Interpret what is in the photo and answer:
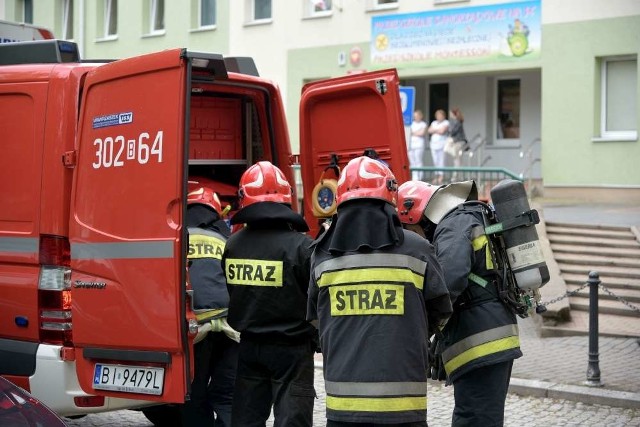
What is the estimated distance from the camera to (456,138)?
23797 millimetres

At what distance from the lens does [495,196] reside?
5.70 m

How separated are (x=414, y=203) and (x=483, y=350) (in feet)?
2.99

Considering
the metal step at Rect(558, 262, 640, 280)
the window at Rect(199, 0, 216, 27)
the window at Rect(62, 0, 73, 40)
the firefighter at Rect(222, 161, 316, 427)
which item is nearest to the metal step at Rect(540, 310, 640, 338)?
the metal step at Rect(558, 262, 640, 280)

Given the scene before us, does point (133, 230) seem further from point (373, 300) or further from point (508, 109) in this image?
point (508, 109)

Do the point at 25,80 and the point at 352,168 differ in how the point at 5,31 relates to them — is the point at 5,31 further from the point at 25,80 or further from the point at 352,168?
the point at 352,168

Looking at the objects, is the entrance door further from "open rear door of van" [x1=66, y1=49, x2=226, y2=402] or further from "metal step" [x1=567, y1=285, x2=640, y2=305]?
"open rear door of van" [x1=66, y1=49, x2=226, y2=402]

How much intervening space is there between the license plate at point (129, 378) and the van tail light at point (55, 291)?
34 cm

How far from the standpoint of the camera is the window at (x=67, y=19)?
32.8m

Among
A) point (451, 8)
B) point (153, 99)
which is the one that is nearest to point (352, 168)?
point (153, 99)

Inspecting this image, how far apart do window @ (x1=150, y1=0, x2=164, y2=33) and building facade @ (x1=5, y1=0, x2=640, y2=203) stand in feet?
0.10

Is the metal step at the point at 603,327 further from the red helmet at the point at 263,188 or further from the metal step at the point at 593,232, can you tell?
the red helmet at the point at 263,188

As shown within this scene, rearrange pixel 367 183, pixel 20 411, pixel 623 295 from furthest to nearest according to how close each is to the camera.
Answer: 1. pixel 623 295
2. pixel 367 183
3. pixel 20 411

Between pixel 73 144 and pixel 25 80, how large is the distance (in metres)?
0.60

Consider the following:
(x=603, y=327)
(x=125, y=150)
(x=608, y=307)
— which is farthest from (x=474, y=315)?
(x=608, y=307)
